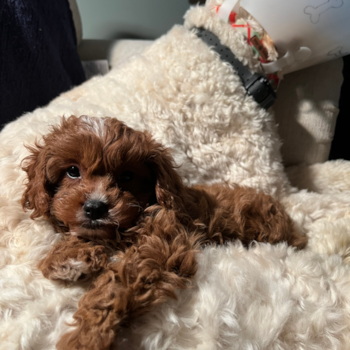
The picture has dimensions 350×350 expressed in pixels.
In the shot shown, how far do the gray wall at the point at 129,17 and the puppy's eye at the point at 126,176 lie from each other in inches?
94.5

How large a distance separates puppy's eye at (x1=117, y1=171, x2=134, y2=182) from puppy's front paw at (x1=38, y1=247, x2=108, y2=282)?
236mm

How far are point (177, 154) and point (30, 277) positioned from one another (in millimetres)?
767

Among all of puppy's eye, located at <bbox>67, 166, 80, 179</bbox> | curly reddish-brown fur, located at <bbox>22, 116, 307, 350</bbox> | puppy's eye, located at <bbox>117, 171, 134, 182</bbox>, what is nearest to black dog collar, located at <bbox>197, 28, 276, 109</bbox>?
curly reddish-brown fur, located at <bbox>22, 116, 307, 350</bbox>

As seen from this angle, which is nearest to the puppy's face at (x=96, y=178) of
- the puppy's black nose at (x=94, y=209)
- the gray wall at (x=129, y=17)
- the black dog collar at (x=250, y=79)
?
the puppy's black nose at (x=94, y=209)

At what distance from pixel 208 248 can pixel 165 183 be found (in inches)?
9.7

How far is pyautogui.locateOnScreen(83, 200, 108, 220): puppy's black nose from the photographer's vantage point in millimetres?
855

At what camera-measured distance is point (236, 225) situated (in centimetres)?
111

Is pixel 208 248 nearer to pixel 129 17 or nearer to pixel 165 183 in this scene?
pixel 165 183

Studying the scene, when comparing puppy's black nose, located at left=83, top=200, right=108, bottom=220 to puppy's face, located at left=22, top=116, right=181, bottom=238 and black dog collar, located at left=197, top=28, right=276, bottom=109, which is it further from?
black dog collar, located at left=197, top=28, right=276, bottom=109

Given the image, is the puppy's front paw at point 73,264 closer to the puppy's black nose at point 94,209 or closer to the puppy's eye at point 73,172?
the puppy's black nose at point 94,209

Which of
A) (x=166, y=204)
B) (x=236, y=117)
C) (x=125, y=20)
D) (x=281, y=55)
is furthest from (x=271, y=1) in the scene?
(x=125, y=20)

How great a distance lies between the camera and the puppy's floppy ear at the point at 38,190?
0.94 m

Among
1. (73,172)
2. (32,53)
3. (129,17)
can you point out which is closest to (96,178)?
(73,172)

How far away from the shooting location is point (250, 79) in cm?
149
